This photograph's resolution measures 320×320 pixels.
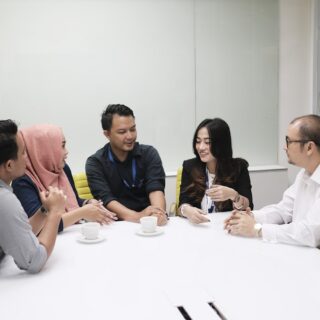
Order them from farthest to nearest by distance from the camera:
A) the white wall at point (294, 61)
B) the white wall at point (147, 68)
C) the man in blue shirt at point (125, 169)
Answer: the white wall at point (294, 61), the white wall at point (147, 68), the man in blue shirt at point (125, 169)

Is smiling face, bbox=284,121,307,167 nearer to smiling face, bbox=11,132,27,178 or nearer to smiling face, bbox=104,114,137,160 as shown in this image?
smiling face, bbox=104,114,137,160

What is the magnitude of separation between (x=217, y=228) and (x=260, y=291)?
2.46 ft

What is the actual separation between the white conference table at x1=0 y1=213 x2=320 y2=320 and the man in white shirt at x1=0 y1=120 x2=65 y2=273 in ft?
0.22

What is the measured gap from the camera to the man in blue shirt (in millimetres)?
2717

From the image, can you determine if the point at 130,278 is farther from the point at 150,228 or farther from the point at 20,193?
the point at 20,193

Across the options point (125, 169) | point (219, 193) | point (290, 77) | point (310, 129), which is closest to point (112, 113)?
point (125, 169)

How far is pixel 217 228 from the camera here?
2016 mm

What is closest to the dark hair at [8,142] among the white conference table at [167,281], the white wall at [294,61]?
the white conference table at [167,281]

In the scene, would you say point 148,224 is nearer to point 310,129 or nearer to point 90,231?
point 90,231

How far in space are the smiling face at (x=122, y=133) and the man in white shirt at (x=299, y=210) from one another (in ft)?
3.44

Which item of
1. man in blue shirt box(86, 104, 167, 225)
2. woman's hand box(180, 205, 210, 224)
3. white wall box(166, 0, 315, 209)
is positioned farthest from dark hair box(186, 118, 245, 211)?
white wall box(166, 0, 315, 209)

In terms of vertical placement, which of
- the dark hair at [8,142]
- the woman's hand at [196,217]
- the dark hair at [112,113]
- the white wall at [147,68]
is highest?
the white wall at [147,68]

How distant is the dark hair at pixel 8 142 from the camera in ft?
4.89

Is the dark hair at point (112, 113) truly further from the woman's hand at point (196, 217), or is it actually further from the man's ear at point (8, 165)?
the man's ear at point (8, 165)
